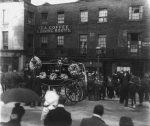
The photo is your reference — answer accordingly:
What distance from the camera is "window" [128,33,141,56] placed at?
23297mm

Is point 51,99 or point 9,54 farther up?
point 9,54

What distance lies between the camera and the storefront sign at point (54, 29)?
86.8ft

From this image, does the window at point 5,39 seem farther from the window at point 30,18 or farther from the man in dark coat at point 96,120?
the man in dark coat at point 96,120

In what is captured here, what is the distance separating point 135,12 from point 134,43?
346 cm

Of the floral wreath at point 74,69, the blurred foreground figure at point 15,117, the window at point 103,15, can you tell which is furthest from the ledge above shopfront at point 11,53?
the blurred foreground figure at point 15,117

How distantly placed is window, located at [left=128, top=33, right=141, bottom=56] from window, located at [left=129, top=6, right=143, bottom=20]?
6.22 feet

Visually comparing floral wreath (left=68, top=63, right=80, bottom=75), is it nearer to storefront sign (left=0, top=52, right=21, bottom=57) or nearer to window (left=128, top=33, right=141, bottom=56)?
window (left=128, top=33, right=141, bottom=56)

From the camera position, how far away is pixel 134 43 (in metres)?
23.5

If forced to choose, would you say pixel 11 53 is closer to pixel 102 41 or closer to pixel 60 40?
pixel 60 40

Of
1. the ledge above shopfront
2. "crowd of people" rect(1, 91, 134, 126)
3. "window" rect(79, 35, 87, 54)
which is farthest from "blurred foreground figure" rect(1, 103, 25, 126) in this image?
the ledge above shopfront

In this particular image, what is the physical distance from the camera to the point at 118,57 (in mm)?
23797

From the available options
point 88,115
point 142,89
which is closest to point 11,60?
point 142,89

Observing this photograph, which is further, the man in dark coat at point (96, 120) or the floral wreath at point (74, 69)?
the floral wreath at point (74, 69)

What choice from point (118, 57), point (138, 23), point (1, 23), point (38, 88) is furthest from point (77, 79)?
point (1, 23)
